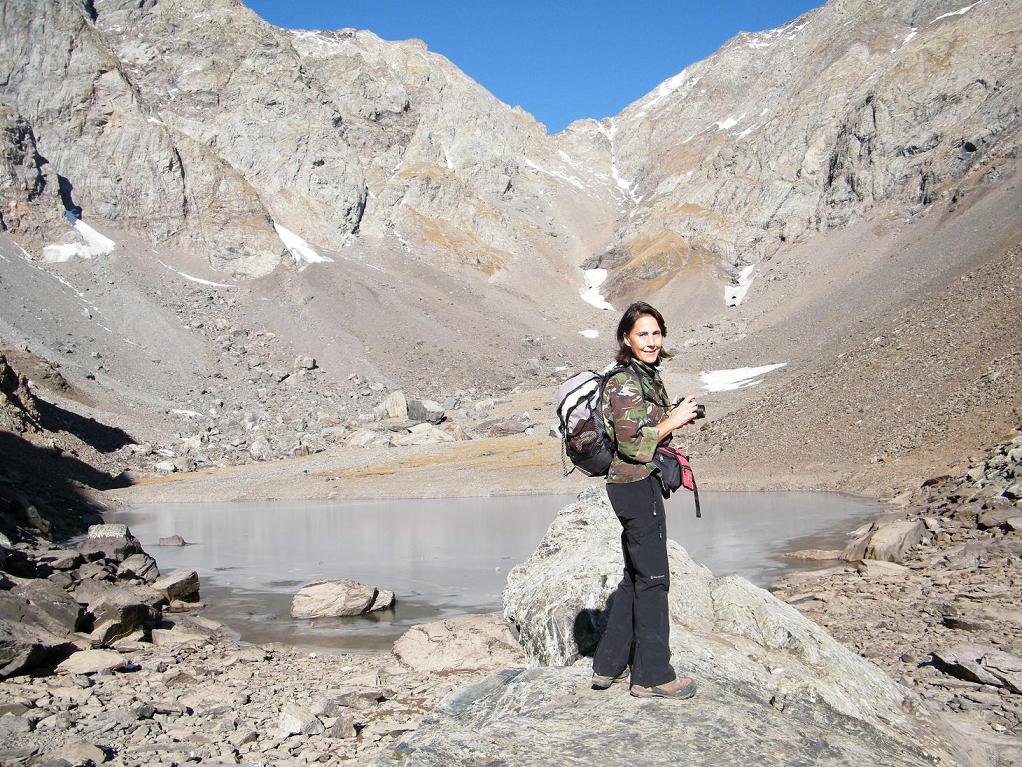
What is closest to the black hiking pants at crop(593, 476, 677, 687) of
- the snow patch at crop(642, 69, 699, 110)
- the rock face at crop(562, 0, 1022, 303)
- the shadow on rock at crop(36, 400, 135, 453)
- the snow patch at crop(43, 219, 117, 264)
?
the shadow on rock at crop(36, 400, 135, 453)

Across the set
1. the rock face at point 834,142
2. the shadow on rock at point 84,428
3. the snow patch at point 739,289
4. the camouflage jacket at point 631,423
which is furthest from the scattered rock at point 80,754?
the snow patch at point 739,289

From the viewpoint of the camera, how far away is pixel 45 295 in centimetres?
6506

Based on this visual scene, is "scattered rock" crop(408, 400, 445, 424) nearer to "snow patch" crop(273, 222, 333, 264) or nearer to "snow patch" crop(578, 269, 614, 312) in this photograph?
"snow patch" crop(273, 222, 333, 264)

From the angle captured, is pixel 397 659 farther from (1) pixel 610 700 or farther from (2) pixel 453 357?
(2) pixel 453 357

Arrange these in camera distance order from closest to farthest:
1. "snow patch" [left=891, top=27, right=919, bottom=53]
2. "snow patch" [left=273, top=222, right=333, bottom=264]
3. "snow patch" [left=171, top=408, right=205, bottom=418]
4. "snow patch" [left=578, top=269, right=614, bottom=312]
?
"snow patch" [left=171, top=408, right=205, bottom=418] → "snow patch" [left=273, top=222, right=333, bottom=264] → "snow patch" [left=578, top=269, right=614, bottom=312] → "snow patch" [left=891, top=27, right=919, bottom=53]

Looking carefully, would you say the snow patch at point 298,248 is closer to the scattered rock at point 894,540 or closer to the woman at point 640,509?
the scattered rock at point 894,540

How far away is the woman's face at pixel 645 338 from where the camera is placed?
4730mm

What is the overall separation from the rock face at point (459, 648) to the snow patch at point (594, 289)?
9447 centimetres

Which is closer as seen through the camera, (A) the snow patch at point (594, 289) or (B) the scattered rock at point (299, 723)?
(B) the scattered rock at point (299, 723)

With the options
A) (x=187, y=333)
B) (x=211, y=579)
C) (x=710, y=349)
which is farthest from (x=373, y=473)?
(x=710, y=349)

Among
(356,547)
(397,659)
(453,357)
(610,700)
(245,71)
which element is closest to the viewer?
(610,700)

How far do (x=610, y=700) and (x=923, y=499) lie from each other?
16956 mm

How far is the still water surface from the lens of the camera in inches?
546

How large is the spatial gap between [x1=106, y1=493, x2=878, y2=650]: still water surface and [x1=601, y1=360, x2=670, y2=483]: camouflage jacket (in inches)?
318
